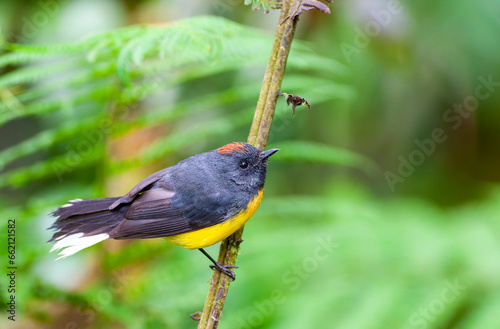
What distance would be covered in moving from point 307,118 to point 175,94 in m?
0.98

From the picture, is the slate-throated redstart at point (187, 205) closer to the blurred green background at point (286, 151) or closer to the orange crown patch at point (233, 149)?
the orange crown patch at point (233, 149)

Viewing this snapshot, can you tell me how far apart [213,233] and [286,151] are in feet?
2.92

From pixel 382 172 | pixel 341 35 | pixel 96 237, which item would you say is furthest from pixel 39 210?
pixel 382 172

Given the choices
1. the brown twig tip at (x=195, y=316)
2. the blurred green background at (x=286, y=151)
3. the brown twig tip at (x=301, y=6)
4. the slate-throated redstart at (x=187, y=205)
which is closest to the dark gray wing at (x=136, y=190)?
the slate-throated redstart at (x=187, y=205)

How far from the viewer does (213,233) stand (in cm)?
173

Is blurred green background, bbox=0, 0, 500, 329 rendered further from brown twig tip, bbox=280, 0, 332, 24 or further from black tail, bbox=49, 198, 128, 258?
brown twig tip, bbox=280, 0, 332, 24

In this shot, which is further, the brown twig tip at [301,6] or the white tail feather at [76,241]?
the white tail feather at [76,241]

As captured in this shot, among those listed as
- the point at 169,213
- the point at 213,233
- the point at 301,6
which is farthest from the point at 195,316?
A: the point at 301,6

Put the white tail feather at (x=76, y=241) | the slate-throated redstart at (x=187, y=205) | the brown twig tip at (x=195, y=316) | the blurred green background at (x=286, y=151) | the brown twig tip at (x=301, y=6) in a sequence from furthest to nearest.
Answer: the blurred green background at (x=286, y=151)
the slate-throated redstart at (x=187, y=205)
the white tail feather at (x=76, y=241)
the brown twig tip at (x=195, y=316)
the brown twig tip at (x=301, y=6)

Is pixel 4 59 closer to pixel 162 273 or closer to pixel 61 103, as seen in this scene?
pixel 61 103

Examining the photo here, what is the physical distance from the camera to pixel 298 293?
99.0 inches

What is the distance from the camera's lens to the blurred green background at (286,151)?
7.43ft

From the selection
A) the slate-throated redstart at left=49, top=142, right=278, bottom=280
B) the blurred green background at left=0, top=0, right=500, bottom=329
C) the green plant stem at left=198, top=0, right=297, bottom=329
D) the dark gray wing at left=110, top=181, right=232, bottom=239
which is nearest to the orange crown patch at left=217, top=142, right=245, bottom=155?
the slate-throated redstart at left=49, top=142, right=278, bottom=280

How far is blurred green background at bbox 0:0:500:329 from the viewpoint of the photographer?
2264 mm
